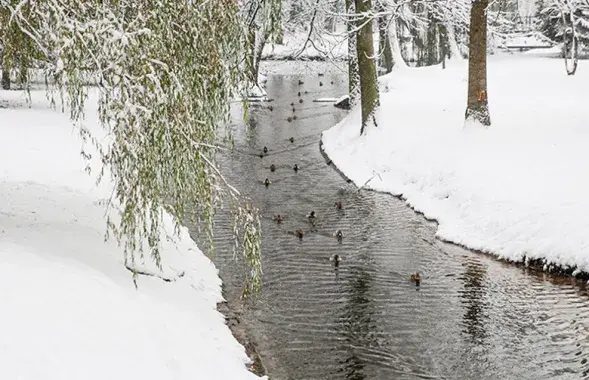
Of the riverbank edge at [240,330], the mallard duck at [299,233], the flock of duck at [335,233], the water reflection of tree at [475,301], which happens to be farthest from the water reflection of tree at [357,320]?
the mallard duck at [299,233]

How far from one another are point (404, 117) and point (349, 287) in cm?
1159

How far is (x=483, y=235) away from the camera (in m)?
13.1

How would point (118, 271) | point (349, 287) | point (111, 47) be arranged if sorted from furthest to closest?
point (349, 287) < point (118, 271) < point (111, 47)

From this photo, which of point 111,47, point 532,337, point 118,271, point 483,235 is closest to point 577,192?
point 483,235

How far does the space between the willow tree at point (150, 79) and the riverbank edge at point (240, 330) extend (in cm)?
122

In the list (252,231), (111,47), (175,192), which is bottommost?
(252,231)

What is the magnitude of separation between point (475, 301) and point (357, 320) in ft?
6.69

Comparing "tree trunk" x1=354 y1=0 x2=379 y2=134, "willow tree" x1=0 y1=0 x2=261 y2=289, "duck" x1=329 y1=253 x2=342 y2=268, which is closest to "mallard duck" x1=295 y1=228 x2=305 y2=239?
"duck" x1=329 y1=253 x2=342 y2=268

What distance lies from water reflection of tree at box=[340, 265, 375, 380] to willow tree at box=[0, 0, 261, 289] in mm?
1853

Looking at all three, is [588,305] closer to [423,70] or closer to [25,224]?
[25,224]

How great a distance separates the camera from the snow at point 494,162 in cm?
1226

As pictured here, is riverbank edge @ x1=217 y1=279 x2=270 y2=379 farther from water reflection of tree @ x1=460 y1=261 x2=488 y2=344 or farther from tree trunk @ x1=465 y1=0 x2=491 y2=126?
tree trunk @ x1=465 y1=0 x2=491 y2=126

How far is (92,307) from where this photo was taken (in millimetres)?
6883

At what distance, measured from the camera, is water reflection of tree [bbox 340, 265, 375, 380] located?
8445 millimetres
